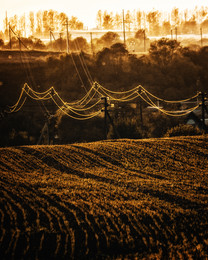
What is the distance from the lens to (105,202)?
8.74m

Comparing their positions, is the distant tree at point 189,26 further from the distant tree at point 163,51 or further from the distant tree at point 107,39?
the distant tree at point 163,51

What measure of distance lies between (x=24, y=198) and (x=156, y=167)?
5183 millimetres

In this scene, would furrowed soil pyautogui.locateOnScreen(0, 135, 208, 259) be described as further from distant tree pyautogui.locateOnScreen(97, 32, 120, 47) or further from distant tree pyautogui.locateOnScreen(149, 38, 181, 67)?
distant tree pyautogui.locateOnScreen(97, 32, 120, 47)

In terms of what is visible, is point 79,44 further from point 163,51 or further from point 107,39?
point 163,51

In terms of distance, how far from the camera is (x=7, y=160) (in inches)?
534

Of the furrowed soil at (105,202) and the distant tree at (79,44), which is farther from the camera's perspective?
the distant tree at (79,44)

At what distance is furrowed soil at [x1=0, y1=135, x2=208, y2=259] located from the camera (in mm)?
6473

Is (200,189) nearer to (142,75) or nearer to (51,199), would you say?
(51,199)

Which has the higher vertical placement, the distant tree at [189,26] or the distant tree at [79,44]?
the distant tree at [189,26]

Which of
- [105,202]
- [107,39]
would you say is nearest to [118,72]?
→ [107,39]

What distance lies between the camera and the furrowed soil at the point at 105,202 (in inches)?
255

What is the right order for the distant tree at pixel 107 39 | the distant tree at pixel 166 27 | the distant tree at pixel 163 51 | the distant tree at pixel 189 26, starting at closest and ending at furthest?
the distant tree at pixel 163 51
the distant tree at pixel 107 39
the distant tree at pixel 166 27
the distant tree at pixel 189 26

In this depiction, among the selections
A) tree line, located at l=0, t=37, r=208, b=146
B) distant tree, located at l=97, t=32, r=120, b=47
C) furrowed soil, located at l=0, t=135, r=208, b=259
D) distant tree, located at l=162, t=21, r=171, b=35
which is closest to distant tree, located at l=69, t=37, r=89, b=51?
distant tree, located at l=97, t=32, r=120, b=47

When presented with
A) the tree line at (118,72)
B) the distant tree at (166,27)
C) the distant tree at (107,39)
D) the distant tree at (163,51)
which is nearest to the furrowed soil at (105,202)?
the tree line at (118,72)
